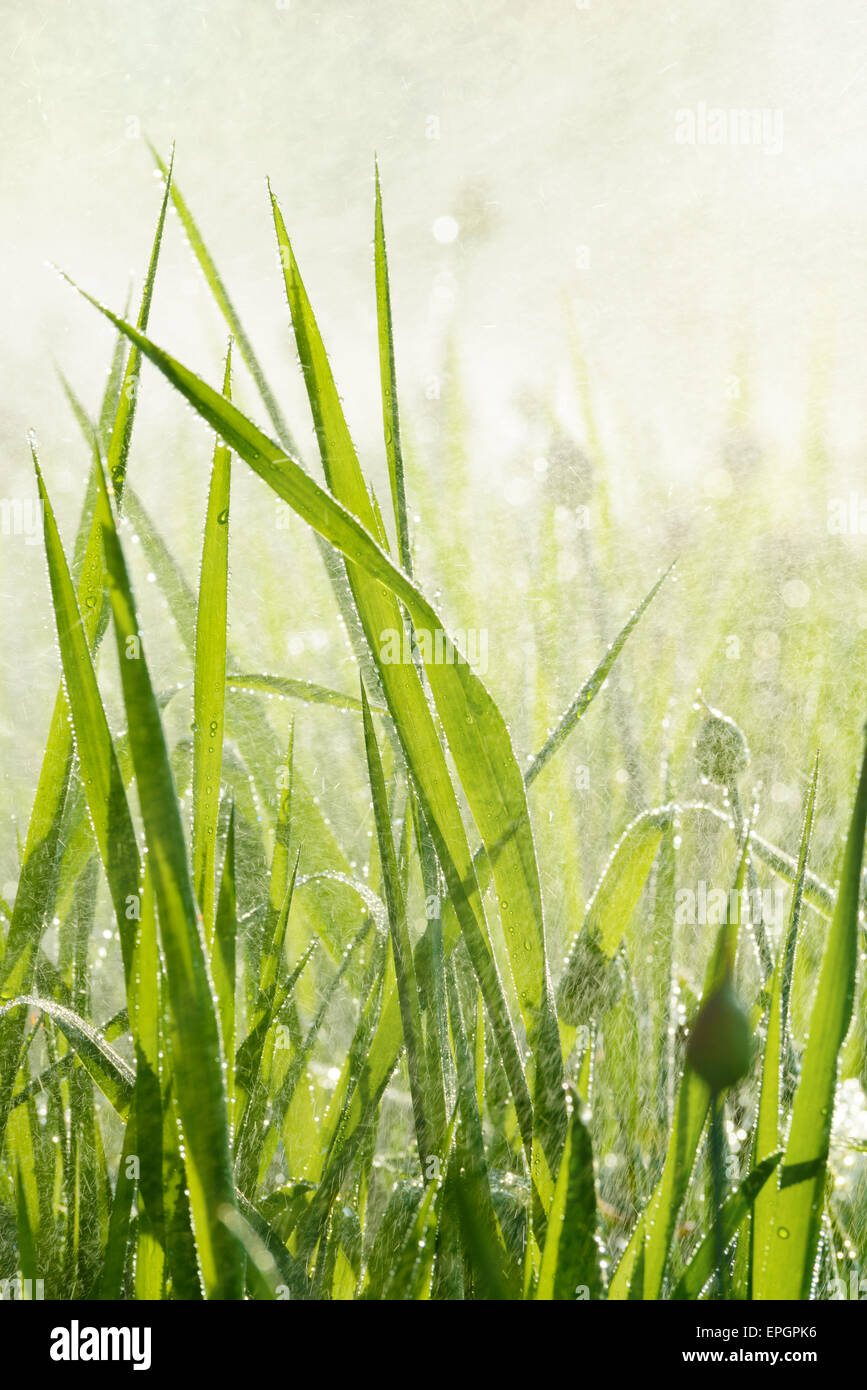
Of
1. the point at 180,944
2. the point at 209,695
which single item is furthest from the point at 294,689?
the point at 180,944

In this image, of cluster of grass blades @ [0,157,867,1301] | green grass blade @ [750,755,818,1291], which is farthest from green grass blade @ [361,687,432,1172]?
green grass blade @ [750,755,818,1291]

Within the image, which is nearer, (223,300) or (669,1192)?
(669,1192)

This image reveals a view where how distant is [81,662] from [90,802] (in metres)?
0.04

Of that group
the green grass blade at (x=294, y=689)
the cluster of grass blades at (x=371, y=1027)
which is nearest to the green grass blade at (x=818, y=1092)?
the cluster of grass blades at (x=371, y=1027)

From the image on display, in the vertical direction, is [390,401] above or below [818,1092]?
above

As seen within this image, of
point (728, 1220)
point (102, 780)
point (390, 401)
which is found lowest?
point (728, 1220)

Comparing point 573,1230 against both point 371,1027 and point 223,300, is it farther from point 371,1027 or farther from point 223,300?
point 223,300

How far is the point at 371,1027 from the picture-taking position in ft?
1.14

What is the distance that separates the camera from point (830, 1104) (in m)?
0.21

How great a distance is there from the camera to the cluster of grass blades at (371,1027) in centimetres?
20

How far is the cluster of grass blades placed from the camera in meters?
0.20
